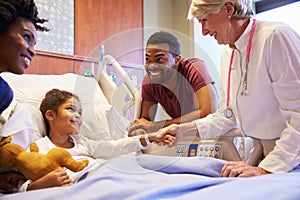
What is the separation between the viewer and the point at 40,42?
2285 millimetres

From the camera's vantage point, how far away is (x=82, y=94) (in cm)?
134

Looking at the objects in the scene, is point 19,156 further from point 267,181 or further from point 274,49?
point 274,49

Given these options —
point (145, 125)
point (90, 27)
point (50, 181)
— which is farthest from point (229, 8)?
point (90, 27)

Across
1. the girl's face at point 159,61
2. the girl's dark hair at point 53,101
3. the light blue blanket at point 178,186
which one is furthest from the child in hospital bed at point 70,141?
the girl's face at point 159,61

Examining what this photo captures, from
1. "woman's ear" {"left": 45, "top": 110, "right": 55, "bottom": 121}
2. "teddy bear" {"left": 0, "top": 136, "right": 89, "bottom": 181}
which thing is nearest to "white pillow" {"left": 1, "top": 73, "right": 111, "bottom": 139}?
"woman's ear" {"left": 45, "top": 110, "right": 55, "bottom": 121}

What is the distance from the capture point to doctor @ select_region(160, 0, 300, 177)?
94 centimetres

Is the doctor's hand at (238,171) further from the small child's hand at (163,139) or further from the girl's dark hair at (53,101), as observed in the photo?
the girl's dark hair at (53,101)

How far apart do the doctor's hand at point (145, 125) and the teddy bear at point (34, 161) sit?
0.79 ft

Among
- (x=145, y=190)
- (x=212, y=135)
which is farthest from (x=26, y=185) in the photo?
(x=212, y=135)

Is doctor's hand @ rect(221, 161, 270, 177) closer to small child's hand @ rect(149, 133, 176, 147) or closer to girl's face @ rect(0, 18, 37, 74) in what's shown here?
small child's hand @ rect(149, 133, 176, 147)

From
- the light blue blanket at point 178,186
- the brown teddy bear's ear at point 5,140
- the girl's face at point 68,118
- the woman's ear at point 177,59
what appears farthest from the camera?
the girl's face at point 68,118

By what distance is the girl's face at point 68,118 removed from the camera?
1.46 meters

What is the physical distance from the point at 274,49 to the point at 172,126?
426mm

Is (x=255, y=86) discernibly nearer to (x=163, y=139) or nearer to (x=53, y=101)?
(x=163, y=139)
